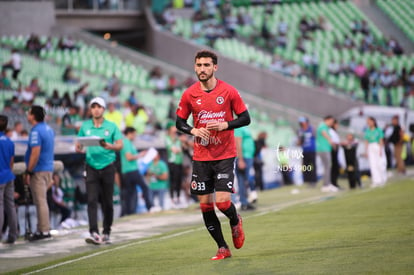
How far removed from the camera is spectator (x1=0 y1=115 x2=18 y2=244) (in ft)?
47.1

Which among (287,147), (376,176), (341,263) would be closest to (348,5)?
(287,147)

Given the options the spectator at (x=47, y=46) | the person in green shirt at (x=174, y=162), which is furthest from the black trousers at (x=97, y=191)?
the spectator at (x=47, y=46)

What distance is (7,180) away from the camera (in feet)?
47.3

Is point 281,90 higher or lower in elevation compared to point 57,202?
higher

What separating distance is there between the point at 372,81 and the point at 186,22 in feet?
31.3

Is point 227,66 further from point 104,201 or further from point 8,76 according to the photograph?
point 104,201

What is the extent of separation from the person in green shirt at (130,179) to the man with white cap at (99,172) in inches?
238

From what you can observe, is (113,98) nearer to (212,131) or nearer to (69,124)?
(69,124)

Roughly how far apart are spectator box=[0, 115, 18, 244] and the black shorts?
4.96m

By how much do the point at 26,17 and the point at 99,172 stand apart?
3000 centimetres

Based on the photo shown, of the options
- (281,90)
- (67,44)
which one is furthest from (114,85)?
(281,90)

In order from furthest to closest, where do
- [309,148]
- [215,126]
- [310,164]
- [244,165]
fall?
[309,148] < [310,164] < [244,165] < [215,126]

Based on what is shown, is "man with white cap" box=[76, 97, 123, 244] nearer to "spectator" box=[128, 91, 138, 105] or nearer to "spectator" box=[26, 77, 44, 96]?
"spectator" box=[26, 77, 44, 96]

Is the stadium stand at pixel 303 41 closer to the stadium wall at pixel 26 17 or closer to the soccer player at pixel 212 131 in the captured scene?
the stadium wall at pixel 26 17
